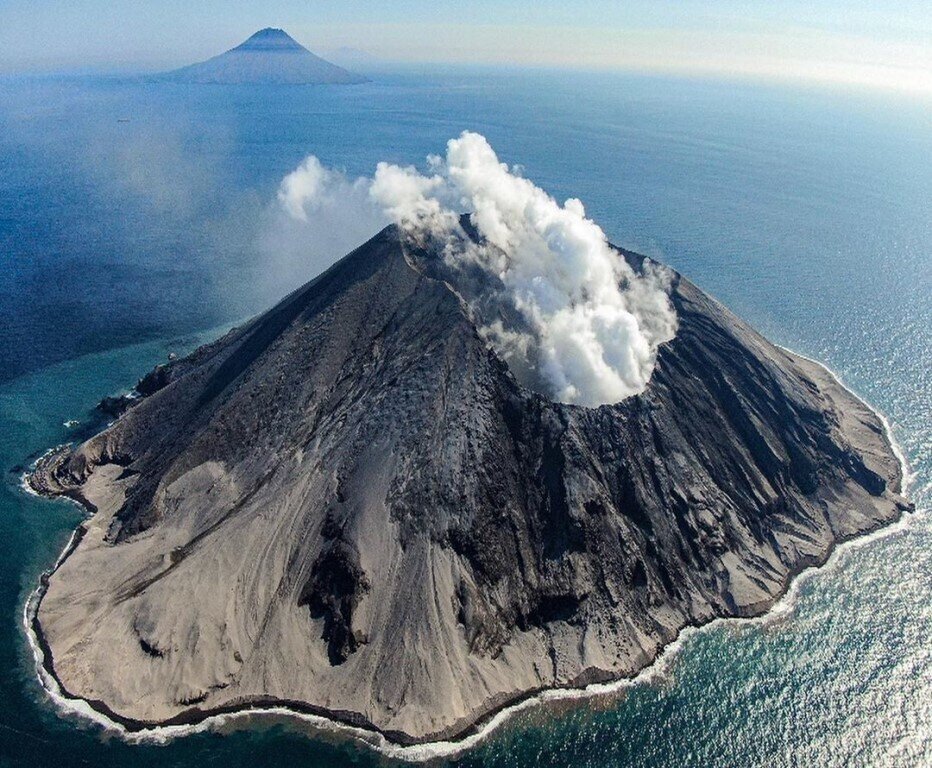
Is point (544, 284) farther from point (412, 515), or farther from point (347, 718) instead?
point (347, 718)

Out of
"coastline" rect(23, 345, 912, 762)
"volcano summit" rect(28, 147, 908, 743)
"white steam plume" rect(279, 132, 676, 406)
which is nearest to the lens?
"coastline" rect(23, 345, 912, 762)

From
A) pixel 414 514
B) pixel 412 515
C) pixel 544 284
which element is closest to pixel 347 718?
pixel 412 515

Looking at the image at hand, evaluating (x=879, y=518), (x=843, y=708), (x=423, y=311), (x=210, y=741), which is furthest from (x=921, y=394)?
(x=210, y=741)

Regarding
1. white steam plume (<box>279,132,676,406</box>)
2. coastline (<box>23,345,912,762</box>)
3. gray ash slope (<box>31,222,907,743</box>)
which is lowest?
coastline (<box>23,345,912,762</box>)

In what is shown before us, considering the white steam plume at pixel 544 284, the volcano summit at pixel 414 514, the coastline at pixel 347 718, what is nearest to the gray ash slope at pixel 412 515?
the volcano summit at pixel 414 514

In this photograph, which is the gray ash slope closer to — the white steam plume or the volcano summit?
the volcano summit

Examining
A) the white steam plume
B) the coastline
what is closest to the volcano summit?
the coastline
